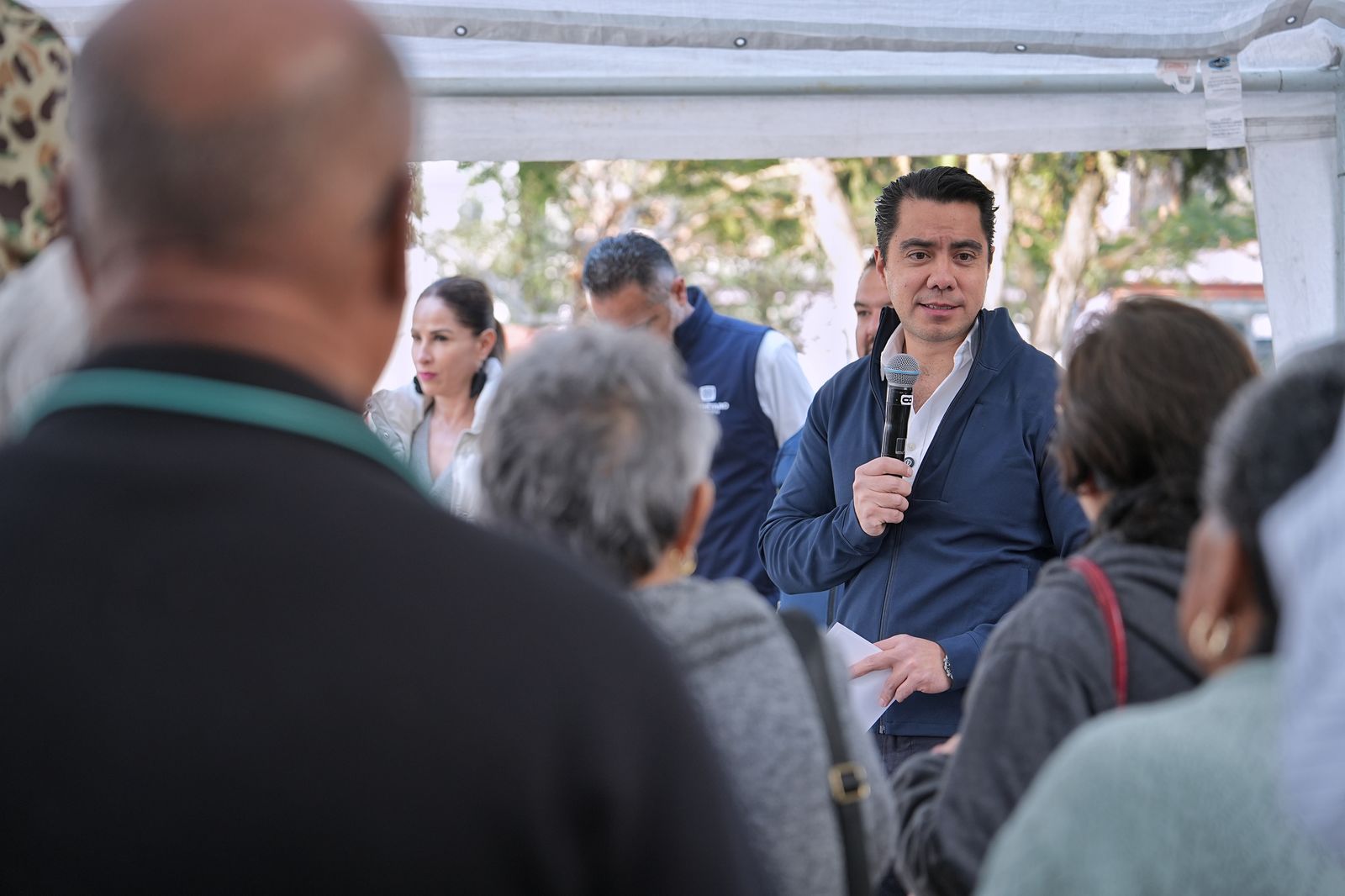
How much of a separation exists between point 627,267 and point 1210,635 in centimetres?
393

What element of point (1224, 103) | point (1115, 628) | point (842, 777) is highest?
point (1224, 103)

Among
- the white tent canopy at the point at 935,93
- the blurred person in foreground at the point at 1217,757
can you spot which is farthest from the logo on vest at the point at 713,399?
the blurred person in foreground at the point at 1217,757

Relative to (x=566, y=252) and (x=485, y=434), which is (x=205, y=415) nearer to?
(x=485, y=434)

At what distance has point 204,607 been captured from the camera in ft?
2.93

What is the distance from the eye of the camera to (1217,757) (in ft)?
3.65

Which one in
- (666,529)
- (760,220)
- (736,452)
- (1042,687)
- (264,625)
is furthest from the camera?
(760,220)

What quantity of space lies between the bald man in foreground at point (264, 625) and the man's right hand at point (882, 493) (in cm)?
206

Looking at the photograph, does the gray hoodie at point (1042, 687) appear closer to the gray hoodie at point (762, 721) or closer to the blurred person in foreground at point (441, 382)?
the gray hoodie at point (762, 721)

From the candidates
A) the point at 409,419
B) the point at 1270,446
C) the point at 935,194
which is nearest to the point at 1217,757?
the point at 1270,446

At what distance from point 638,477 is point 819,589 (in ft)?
6.00

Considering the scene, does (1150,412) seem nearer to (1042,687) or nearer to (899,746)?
(1042,687)

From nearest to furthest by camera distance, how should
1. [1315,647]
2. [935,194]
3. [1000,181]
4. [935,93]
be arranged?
1. [1315,647]
2. [935,194]
3. [935,93]
4. [1000,181]

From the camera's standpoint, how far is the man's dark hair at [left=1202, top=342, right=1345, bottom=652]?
1.15 meters

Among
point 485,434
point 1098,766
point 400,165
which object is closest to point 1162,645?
point 1098,766
